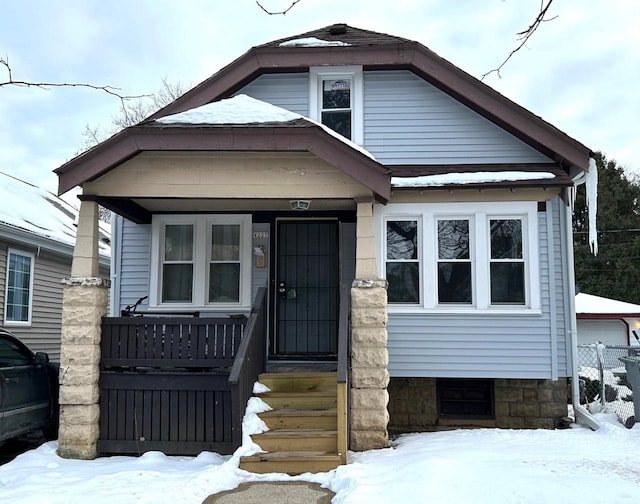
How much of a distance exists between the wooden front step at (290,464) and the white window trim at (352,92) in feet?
15.7

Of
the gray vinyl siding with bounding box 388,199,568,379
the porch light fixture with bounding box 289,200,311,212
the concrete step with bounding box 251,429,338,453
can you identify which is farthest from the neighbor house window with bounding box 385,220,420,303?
the concrete step with bounding box 251,429,338,453

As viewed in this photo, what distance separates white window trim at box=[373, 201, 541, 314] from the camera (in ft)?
26.2

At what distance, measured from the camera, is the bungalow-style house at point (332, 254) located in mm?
6504

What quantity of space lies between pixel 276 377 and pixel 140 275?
124 inches

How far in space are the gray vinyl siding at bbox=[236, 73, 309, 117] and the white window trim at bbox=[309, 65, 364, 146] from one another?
0.42ft

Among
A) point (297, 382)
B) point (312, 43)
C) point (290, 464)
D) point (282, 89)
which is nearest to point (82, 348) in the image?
point (297, 382)

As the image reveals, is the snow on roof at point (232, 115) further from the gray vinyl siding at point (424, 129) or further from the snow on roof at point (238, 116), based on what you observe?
the gray vinyl siding at point (424, 129)

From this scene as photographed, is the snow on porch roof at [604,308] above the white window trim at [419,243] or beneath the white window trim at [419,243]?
beneath

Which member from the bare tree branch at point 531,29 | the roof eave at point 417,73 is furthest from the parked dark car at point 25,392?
the bare tree branch at point 531,29

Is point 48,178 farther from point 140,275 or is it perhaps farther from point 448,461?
point 448,461

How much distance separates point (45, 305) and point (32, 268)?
993 millimetres

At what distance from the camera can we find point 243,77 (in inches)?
338

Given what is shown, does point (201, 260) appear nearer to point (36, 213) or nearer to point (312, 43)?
point (312, 43)

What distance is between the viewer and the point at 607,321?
A: 23188mm
